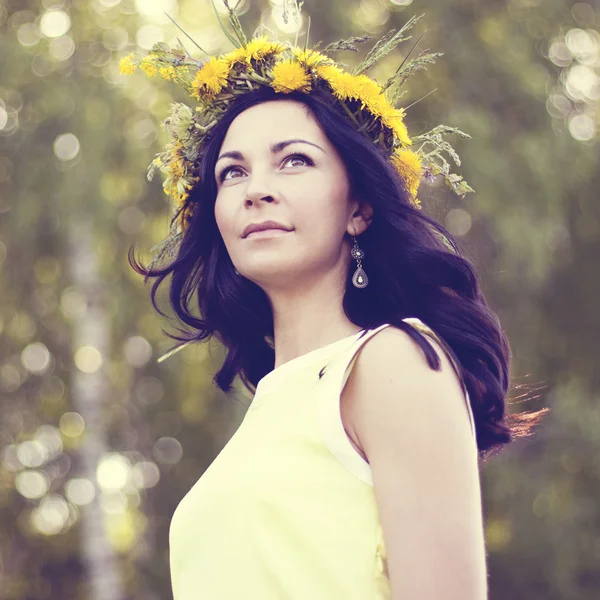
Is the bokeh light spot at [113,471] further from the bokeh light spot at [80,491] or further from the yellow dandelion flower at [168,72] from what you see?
the yellow dandelion flower at [168,72]

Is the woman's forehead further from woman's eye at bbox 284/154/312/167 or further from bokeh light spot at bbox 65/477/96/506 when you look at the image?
bokeh light spot at bbox 65/477/96/506

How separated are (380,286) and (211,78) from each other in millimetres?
758

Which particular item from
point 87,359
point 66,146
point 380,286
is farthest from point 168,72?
point 87,359

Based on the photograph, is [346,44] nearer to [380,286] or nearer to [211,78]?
[211,78]

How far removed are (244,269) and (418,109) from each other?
276 inches

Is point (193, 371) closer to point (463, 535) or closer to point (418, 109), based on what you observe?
point (418, 109)

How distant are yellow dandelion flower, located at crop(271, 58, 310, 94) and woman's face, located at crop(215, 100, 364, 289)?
1.4 inches

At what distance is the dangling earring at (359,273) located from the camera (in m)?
2.31

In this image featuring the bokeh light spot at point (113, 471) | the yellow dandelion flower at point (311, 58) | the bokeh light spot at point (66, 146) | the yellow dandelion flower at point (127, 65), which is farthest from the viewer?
the bokeh light spot at point (113, 471)

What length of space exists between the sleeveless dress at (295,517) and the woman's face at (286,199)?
1.15 ft

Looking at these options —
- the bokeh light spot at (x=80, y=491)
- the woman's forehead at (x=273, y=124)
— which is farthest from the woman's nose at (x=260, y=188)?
the bokeh light spot at (x=80, y=491)

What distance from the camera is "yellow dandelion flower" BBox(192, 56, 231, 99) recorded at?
258cm

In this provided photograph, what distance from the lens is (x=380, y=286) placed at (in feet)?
7.50

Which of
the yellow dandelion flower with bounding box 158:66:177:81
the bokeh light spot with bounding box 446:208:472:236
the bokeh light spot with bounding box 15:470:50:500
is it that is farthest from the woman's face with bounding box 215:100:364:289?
the bokeh light spot with bounding box 15:470:50:500
